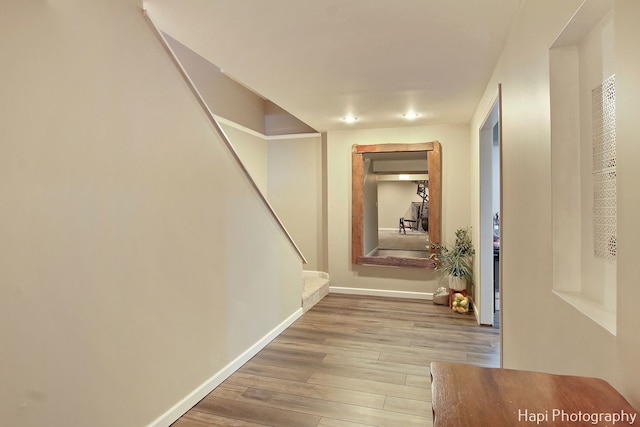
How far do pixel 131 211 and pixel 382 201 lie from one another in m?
3.44

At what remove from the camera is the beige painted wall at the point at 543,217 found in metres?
0.77

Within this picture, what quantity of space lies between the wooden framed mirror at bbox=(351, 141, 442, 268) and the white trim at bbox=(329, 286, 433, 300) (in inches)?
15.0

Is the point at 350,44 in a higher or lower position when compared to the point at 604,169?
higher

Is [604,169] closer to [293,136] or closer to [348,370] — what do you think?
[348,370]

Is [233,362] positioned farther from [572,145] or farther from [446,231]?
[446,231]

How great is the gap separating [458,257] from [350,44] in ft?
9.44

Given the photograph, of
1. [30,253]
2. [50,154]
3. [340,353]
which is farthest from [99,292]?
[340,353]

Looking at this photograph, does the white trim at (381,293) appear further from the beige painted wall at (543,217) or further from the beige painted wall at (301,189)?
the beige painted wall at (543,217)

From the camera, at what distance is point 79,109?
1.42m

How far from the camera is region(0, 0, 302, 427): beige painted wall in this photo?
1.21 metres

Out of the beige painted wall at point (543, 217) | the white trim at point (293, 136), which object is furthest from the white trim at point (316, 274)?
the beige painted wall at point (543, 217)

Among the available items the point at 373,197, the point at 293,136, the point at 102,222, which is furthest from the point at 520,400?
the point at 293,136

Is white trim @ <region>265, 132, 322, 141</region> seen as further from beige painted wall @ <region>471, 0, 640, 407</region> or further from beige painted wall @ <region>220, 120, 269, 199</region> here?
beige painted wall @ <region>471, 0, 640, 407</region>

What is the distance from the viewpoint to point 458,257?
13.2 feet
